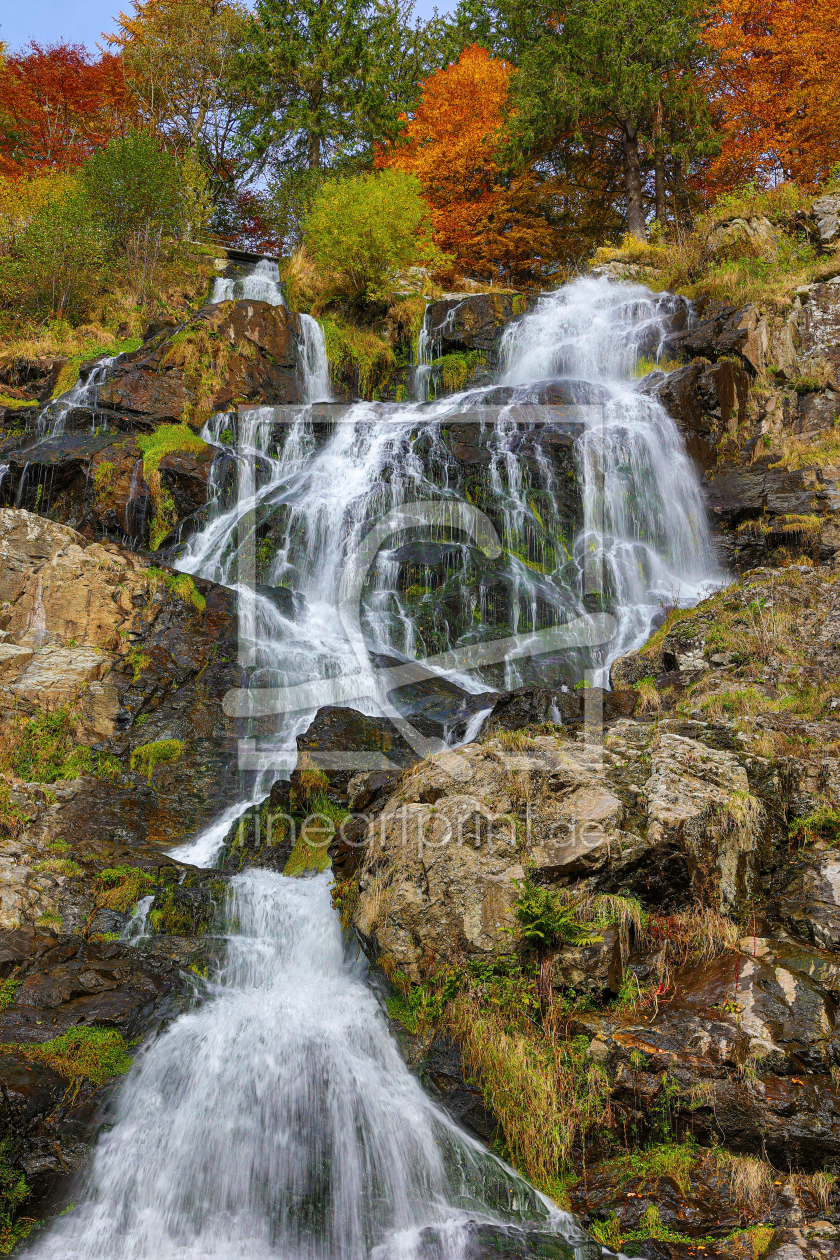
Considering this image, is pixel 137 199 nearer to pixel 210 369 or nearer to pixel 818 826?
pixel 210 369

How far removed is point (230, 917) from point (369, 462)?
9205 millimetres

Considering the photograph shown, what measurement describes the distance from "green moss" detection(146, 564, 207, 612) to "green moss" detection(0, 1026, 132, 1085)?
7.01m

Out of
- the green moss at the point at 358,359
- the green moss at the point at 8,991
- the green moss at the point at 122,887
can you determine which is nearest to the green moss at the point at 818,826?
the green moss at the point at 122,887

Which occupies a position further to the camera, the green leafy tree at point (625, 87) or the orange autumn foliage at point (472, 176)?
the orange autumn foliage at point (472, 176)

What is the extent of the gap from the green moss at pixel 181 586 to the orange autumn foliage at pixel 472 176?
17.4 meters

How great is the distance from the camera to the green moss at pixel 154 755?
397 inches

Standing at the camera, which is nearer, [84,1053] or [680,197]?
[84,1053]

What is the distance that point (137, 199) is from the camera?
66.1 ft

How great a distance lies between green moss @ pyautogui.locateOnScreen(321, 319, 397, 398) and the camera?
18531 millimetres

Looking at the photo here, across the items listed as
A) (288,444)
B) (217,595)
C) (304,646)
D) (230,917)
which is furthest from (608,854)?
(288,444)

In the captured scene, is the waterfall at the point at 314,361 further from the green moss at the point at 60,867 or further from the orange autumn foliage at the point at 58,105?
the orange autumn foliage at the point at 58,105

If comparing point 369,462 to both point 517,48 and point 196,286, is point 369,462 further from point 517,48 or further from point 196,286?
point 517,48

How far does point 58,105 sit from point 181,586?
2692 centimetres

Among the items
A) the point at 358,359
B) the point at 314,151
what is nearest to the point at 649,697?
the point at 358,359
